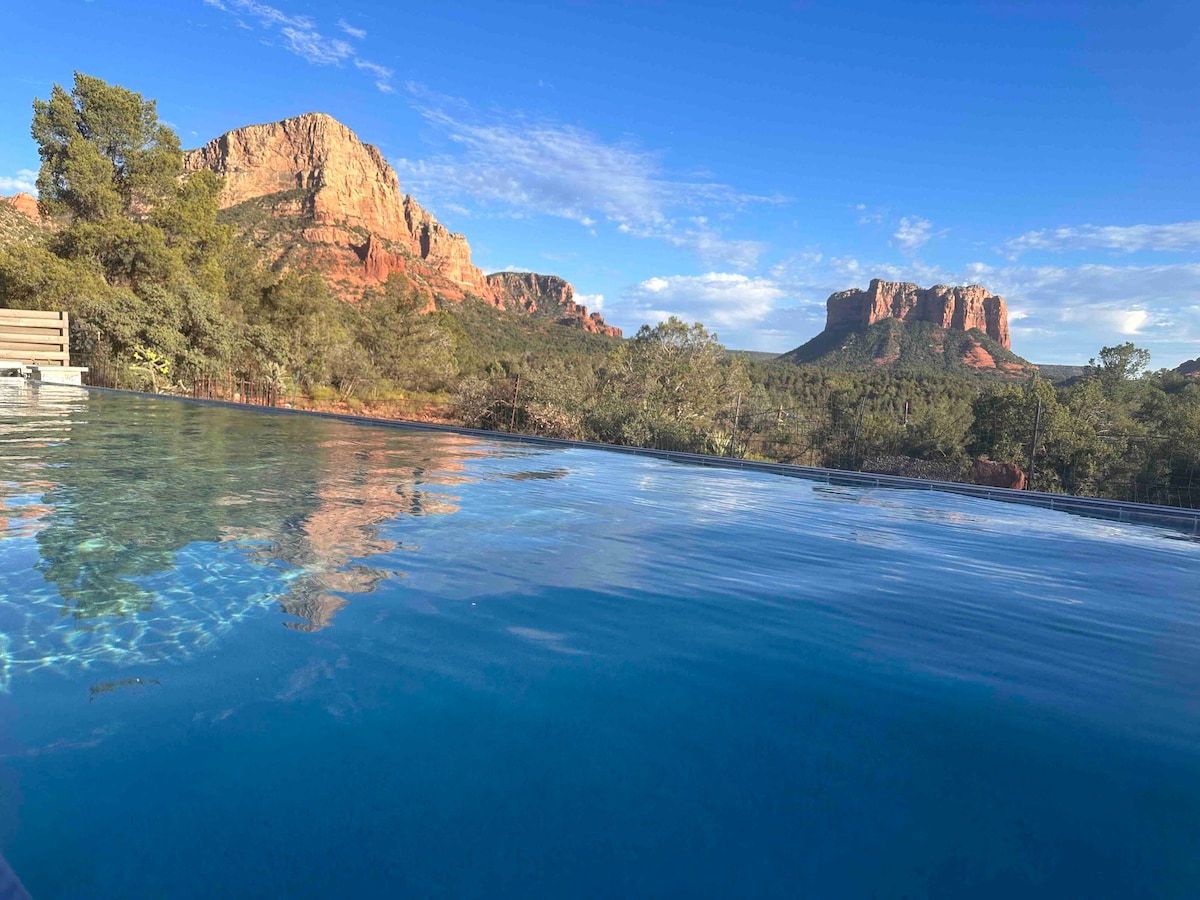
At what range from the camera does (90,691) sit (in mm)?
1881

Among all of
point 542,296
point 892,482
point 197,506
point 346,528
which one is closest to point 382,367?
point 892,482

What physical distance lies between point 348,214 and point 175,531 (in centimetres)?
7999

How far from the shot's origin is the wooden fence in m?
15.0

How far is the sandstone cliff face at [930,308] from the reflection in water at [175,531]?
65316 millimetres

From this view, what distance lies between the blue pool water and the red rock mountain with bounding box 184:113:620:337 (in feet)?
193

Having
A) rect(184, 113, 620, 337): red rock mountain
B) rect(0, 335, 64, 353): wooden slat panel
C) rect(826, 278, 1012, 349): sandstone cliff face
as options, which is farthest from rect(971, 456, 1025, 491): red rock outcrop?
rect(826, 278, 1012, 349): sandstone cliff face

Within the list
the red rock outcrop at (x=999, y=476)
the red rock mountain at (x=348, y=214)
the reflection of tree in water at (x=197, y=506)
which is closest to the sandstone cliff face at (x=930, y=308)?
the red rock mountain at (x=348, y=214)

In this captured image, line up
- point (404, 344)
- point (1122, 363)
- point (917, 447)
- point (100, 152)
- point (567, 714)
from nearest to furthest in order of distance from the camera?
1. point (567, 714)
2. point (917, 447)
3. point (100, 152)
4. point (1122, 363)
5. point (404, 344)

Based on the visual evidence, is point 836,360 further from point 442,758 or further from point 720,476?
point 442,758

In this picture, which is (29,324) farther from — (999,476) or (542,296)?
(542,296)

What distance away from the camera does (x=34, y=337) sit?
15.2 metres

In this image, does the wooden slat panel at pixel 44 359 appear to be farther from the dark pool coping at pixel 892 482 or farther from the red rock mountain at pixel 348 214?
the red rock mountain at pixel 348 214

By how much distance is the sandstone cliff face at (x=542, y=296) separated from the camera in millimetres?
94500

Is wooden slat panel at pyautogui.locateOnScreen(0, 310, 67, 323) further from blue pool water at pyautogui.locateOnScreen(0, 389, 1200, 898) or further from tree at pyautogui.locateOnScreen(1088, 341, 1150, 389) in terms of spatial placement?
tree at pyautogui.locateOnScreen(1088, 341, 1150, 389)
